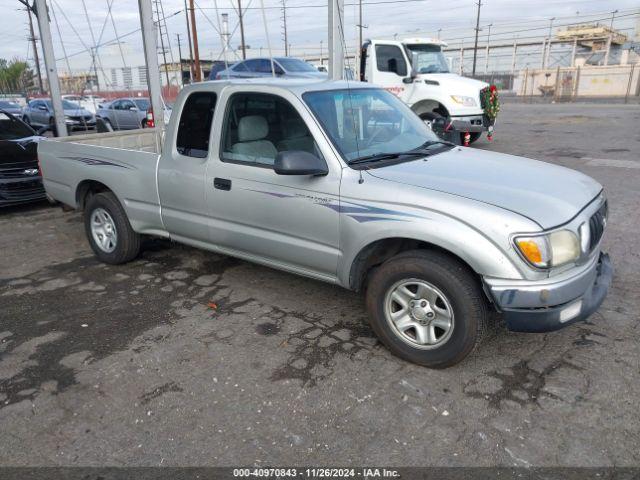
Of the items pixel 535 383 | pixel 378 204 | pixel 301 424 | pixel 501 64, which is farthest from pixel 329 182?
pixel 501 64

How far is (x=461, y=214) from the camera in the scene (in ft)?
9.77

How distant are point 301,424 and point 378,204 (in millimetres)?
1410

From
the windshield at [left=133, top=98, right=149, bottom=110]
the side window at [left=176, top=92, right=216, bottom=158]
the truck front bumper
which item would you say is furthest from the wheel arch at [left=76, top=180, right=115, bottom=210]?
the windshield at [left=133, top=98, right=149, bottom=110]

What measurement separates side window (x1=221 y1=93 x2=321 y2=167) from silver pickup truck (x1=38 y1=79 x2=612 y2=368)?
0.04 feet

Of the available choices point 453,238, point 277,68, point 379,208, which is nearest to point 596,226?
point 453,238

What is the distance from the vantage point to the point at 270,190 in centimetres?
381

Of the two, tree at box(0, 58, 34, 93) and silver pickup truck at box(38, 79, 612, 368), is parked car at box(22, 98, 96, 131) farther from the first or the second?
tree at box(0, 58, 34, 93)

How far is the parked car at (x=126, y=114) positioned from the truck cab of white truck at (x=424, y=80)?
34.9 feet

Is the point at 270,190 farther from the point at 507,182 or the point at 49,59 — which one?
the point at 49,59

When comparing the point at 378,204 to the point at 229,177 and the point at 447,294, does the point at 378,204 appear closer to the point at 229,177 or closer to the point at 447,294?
the point at 447,294

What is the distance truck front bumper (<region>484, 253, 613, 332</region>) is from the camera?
2877 mm

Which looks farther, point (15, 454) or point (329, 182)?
point (329, 182)

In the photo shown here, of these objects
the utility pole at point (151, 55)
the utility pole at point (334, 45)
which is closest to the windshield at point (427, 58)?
the utility pole at point (334, 45)

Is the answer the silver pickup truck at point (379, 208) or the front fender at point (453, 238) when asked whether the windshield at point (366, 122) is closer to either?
the silver pickup truck at point (379, 208)
